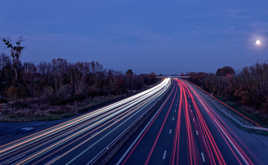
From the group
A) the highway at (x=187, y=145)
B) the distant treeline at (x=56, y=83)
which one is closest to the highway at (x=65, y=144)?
the highway at (x=187, y=145)

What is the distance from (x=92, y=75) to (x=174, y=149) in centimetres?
6521

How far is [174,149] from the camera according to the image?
46.4 ft

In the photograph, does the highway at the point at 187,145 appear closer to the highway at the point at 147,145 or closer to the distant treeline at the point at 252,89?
the highway at the point at 147,145

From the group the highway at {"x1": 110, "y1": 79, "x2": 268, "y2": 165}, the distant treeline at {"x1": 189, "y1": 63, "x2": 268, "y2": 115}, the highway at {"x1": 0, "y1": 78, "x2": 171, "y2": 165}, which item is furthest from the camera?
the distant treeline at {"x1": 189, "y1": 63, "x2": 268, "y2": 115}

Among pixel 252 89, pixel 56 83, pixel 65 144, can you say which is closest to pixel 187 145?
pixel 65 144

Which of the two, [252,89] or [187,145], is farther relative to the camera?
[252,89]

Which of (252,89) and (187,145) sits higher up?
(252,89)

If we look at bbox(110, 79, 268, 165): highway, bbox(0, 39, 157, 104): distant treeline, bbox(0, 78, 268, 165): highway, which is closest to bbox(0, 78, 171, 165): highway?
bbox(0, 78, 268, 165): highway

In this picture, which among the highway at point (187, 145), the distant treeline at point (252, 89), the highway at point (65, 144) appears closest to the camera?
the highway at point (187, 145)

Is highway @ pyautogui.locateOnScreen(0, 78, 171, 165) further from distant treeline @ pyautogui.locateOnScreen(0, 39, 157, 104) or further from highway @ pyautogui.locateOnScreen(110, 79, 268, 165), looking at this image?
distant treeline @ pyautogui.locateOnScreen(0, 39, 157, 104)

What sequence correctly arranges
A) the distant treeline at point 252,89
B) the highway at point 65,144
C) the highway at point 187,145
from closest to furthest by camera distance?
the highway at point 187,145
the highway at point 65,144
the distant treeline at point 252,89

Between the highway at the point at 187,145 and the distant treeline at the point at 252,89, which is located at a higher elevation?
the distant treeline at the point at 252,89

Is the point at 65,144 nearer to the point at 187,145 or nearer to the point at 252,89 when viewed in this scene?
the point at 187,145

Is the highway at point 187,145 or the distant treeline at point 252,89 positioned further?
the distant treeline at point 252,89
